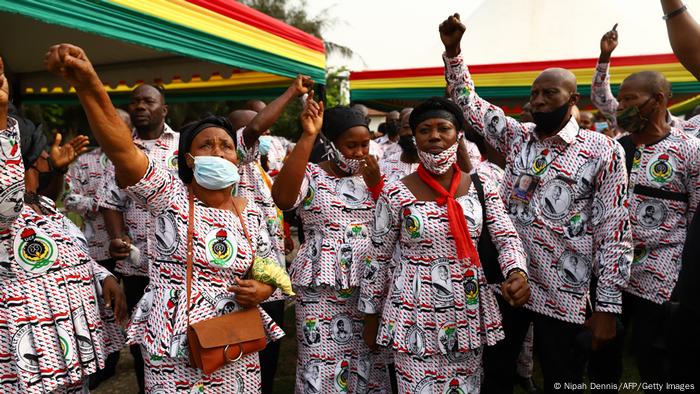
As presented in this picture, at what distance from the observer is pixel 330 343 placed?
341 centimetres

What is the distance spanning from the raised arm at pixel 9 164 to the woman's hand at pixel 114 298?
2.42 ft

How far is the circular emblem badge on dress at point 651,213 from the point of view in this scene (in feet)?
11.4

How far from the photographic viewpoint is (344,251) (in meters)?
3.39

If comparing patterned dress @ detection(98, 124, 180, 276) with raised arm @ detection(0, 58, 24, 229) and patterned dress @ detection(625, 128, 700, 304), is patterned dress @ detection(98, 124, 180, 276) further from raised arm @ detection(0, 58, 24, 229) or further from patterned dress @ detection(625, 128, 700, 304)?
patterned dress @ detection(625, 128, 700, 304)

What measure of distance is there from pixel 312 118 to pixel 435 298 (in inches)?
47.3

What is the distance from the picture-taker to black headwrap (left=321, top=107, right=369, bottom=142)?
3.51 metres

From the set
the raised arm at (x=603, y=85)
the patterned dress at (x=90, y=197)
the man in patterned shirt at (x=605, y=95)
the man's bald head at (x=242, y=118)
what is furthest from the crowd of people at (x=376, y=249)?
the patterned dress at (x=90, y=197)

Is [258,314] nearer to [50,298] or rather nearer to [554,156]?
[50,298]

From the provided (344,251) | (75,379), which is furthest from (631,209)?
(75,379)

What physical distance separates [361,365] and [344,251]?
2.51 feet

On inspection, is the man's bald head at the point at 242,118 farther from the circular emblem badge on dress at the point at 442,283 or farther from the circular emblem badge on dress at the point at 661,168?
the circular emblem badge on dress at the point at 661,168

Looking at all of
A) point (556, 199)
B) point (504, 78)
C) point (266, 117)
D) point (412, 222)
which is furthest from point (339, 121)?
point (504, 78)

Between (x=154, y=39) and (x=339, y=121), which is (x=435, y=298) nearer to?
(x=339, y=121)

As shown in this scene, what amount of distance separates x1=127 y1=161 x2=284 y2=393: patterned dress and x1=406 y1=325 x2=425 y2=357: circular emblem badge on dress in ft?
2.81
